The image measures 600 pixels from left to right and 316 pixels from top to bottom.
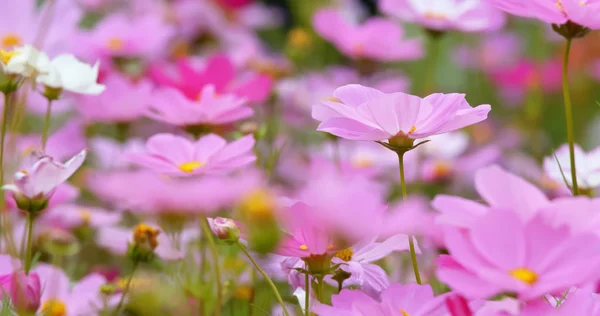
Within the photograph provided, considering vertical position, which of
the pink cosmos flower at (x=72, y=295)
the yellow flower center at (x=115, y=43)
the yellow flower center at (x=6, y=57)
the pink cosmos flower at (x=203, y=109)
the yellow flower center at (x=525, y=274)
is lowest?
the pink cosmos flower at (x=72, y=295)

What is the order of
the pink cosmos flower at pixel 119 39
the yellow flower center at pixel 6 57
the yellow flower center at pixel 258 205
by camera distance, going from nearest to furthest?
the yellow flower center at pixel 258 205 < the yellow flower center at pixel 6 57 < the pink cosmos flower at pixel 119 39

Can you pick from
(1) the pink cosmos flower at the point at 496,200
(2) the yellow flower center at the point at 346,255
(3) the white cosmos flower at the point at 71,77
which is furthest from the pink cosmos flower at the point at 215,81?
(1) the pink cosmos flower at the point at 496,200

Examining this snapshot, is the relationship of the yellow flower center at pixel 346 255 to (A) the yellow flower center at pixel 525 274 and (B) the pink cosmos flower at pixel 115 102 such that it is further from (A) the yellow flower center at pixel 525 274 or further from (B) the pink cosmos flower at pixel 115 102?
(B) the pink cosmos flower at pixel 115 102

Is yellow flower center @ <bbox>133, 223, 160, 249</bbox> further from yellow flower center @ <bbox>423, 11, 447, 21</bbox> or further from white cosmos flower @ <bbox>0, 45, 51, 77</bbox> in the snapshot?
yellow flower center @ <bbox>423, 11, 447, 21</bbox>

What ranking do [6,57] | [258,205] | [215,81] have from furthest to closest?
[215,81], [6,57], [258,205]

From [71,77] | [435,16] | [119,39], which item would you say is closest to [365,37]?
[435,16]

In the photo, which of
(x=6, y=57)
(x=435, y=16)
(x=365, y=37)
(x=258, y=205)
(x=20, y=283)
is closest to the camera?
(x=258, y=205)

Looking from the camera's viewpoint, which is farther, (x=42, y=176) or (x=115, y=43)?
(x=115, y=43)

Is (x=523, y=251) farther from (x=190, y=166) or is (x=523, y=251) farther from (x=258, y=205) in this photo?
(x=190, y=166)
